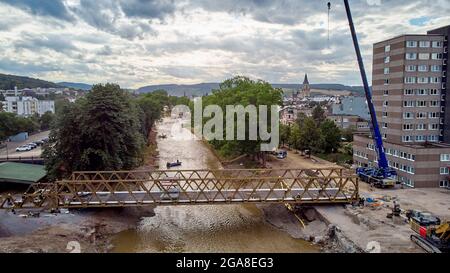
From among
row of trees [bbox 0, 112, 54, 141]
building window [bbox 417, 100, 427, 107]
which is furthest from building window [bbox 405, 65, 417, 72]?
row of trees [bbox 0, 112, 54, 141]

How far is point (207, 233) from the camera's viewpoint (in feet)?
52.1

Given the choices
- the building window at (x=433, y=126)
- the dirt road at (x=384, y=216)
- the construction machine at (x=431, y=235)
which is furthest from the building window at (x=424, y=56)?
the construction machine at (x=431, y=235)

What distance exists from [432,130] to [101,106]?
2091cm

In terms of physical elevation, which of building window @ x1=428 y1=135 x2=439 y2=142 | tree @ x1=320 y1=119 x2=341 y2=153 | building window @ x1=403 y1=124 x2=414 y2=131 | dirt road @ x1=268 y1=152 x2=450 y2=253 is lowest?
dirt road @ x1=268 y1=152 x2=450 y2=253

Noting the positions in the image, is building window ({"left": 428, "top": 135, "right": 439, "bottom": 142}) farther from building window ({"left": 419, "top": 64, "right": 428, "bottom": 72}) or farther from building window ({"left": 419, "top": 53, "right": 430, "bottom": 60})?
building window ({"left": 419, "top": 53, "right": 430, "bottom": 60})

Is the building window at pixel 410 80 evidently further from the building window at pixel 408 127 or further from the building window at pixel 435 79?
the building window at pixel 408 127

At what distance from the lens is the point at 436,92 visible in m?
23.5

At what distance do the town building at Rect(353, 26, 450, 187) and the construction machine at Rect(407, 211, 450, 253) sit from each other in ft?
27.9

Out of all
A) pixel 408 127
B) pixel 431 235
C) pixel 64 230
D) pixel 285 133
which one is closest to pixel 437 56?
pixel 408 127

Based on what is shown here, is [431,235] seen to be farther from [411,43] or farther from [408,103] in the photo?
[411,43]

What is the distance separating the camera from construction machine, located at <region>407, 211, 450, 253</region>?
11.4m

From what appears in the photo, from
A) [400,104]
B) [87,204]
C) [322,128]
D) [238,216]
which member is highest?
[400,104]
